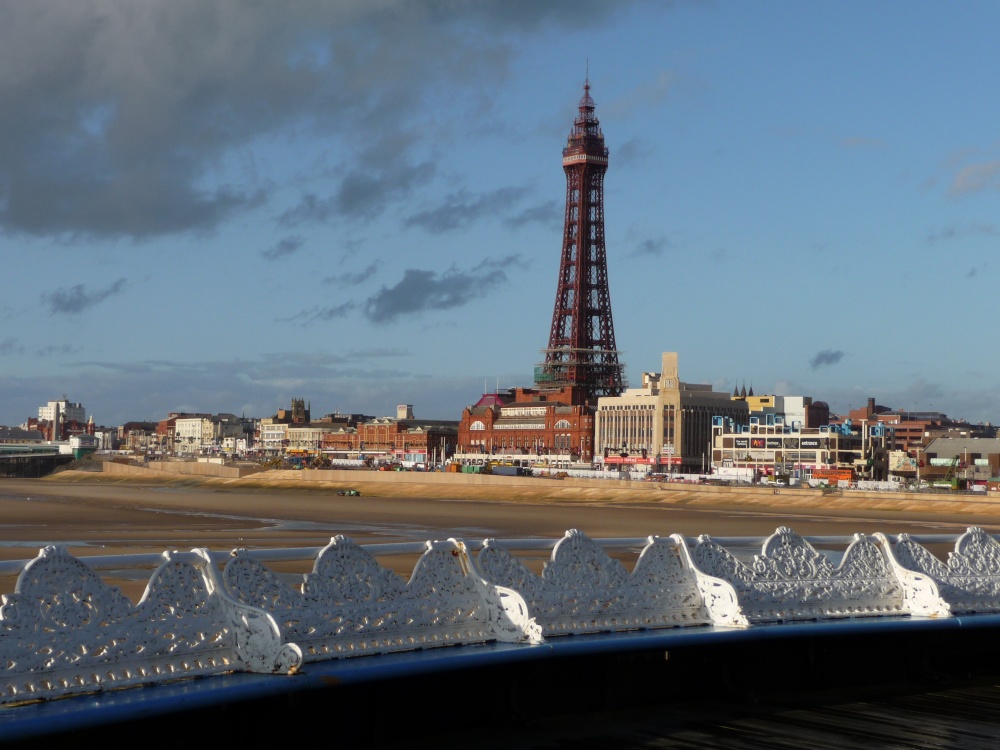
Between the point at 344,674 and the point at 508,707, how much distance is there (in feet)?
3.00

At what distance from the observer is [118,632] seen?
4.29 m

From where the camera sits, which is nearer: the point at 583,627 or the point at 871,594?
the point at 583,627

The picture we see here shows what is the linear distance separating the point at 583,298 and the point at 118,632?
12675 centimetres

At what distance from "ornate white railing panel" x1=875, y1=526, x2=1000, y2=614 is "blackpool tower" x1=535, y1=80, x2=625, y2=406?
4834 inches

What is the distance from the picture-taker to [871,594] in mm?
6766

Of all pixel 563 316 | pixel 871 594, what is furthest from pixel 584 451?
pixel 871 594

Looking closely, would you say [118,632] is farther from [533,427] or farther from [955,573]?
[533,427]

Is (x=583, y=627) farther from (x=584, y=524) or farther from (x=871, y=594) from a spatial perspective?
(x=584, y=524)

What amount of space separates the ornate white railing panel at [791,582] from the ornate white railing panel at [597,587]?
12 centimetres

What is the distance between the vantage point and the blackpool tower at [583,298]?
130375 millimetres

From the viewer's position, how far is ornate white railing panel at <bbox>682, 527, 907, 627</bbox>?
243 inches

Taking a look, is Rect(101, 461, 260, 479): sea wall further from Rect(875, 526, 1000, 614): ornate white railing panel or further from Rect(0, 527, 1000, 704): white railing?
Rect(0, 527, 1000, 704): white railing

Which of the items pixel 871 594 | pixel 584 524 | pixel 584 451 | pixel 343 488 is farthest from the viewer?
pixel 584 451

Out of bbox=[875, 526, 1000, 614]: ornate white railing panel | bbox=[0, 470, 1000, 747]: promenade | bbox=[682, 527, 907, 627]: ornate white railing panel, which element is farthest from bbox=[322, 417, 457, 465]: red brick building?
bbox=[0, 470, 1000, 747]: promenade
